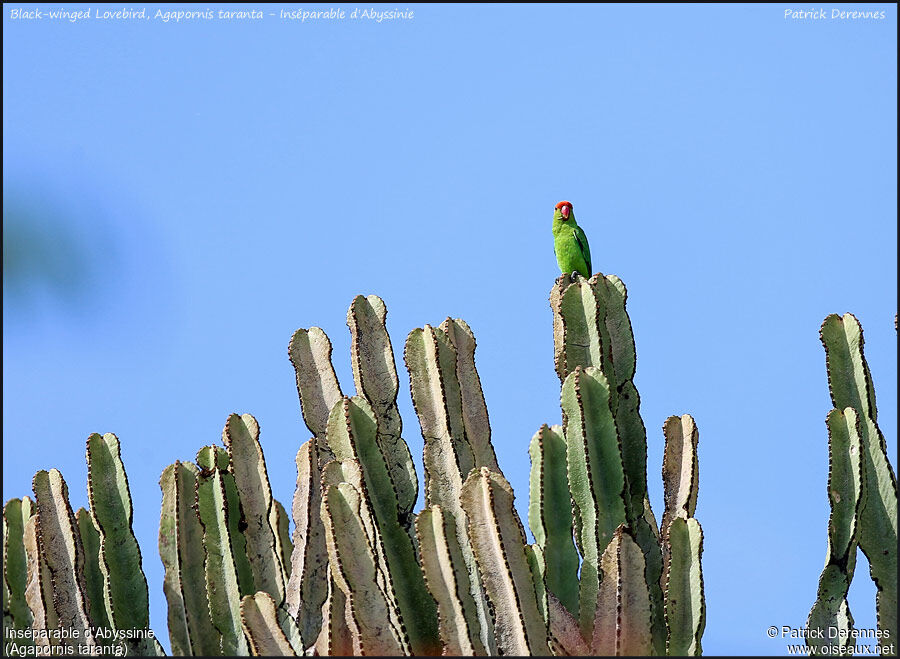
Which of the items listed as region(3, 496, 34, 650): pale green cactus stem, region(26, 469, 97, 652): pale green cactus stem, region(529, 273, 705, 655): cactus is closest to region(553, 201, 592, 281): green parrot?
region(529, 273, 705, 655): cactus

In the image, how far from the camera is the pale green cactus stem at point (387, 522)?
15.2 ft

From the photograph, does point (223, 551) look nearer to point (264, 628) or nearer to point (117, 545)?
point (117, 545)

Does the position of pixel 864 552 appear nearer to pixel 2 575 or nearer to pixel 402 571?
pixel 402 571

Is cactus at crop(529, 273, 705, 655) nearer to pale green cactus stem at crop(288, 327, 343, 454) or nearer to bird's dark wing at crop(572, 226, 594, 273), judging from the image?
pale green cactus stem at crop(288, 327, 343, 454)

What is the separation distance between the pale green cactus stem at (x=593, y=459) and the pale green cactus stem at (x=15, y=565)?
2.75 meters

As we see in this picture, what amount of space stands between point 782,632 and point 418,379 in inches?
75.5

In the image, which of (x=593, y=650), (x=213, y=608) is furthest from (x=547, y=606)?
(x=213, y=608)

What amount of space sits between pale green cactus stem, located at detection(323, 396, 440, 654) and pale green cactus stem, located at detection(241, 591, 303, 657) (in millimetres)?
469

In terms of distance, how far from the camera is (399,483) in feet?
16.9

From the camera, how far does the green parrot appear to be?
7.36m

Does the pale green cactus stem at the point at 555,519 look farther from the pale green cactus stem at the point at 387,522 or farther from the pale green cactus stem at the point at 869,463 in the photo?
the pale green cactus stem at the point at 869,463

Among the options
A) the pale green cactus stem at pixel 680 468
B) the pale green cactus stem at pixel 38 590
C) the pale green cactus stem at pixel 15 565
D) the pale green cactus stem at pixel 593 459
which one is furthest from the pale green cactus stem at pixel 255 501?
the pale green cactus stem at pixel 680 468

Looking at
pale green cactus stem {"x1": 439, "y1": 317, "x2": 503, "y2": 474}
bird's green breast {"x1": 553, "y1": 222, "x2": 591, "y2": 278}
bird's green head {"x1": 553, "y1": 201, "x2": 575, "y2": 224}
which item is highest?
bird's green head {"x1": 553, "y1": 201, "x2": 575, "y2": 224}

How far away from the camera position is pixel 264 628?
4.39m
